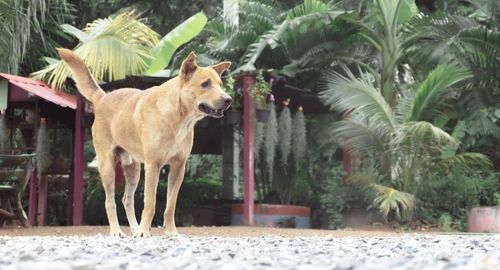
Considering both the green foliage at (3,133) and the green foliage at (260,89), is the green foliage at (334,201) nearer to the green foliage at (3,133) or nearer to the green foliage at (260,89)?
the green foliage at (260,89)

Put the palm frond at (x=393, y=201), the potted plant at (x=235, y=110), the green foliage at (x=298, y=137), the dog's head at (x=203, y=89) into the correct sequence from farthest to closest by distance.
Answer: the green foliage at (x=298, y=137)
the potted plant at (x=235, y=110)
the palm frond at (x=393, y=201)
the dog's head at (x=203, y=89)

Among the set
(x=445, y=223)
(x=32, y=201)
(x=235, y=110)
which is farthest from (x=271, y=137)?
(x=32, y=201)

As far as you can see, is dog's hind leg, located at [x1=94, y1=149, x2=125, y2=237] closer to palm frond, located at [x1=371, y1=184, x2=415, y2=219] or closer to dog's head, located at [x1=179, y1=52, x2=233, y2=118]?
dog's head, located at [x1=179, y1=52, x2=233, y2=118]

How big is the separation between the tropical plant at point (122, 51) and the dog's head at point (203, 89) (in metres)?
5.11

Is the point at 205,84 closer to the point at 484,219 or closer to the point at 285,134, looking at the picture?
the point at 285,134

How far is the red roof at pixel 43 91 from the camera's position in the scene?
11.7 metres

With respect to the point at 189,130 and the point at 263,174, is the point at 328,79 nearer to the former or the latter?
the point at 263,174

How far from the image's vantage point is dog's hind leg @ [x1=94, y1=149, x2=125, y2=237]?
774 centimetres

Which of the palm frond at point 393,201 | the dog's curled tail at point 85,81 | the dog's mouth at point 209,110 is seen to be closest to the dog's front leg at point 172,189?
the dog's mouth at point 209,110

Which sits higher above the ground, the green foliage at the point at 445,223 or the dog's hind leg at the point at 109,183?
the dog's hind leg at the point at 109,183

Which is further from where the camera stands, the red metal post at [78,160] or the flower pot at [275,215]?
the flower pot at [275,215]

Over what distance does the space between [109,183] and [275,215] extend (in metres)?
5.08

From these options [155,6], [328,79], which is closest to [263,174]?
[328,79]

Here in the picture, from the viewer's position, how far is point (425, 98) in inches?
473
